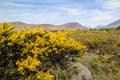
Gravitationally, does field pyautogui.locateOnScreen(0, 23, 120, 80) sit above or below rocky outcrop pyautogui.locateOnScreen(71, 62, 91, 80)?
above

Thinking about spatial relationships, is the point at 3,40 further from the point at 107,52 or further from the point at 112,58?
the point at 107,52

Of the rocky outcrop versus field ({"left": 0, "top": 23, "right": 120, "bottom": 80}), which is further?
the rocky outcrop

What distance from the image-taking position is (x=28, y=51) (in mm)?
9328

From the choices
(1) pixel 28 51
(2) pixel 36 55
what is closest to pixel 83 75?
(2) pixel 36 55

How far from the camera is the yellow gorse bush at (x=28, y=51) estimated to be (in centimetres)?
900

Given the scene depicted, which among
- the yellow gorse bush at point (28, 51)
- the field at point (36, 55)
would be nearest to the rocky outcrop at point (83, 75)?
the field at point (36, 55)

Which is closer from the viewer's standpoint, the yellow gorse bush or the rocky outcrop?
the yellow gorse bush

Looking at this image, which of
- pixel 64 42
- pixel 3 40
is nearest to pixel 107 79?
pixel 64 42

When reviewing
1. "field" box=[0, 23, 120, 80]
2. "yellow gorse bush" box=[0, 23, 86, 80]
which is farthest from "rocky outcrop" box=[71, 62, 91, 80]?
"yellow gorse bush" box=[0, 23, 86, 80]

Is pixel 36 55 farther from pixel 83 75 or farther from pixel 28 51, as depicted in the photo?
pixel 83 75

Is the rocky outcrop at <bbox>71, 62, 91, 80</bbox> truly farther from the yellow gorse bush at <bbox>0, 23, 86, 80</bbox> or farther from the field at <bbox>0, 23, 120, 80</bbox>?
the yellow gorse bush at <bbox>0, 23, 86, 80</bbox>

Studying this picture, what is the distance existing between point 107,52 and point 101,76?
6402 millimetres

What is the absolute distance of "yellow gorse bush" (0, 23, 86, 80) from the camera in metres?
9.00

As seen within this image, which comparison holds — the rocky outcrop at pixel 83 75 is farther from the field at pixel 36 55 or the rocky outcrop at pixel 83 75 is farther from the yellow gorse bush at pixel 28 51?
the yellow gorse bush at pixel 28 51
